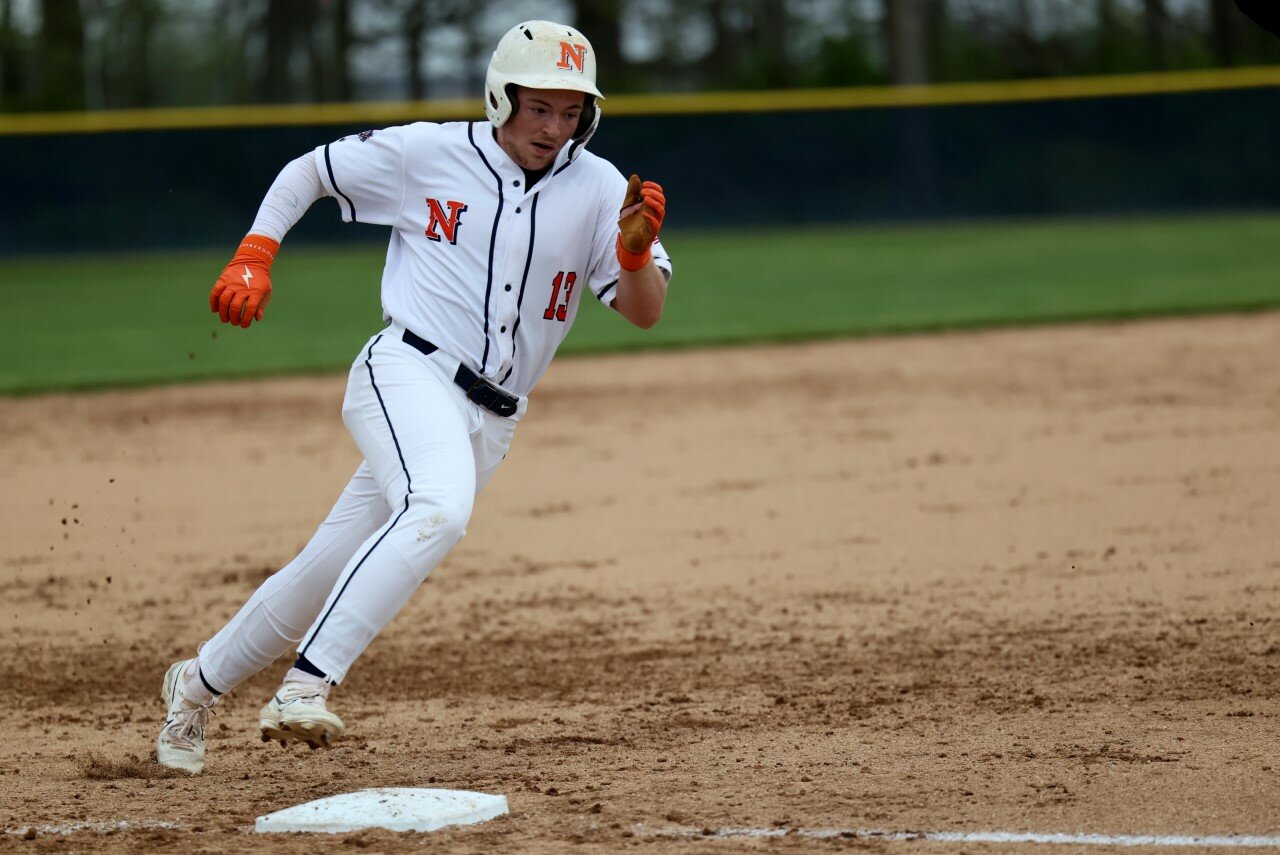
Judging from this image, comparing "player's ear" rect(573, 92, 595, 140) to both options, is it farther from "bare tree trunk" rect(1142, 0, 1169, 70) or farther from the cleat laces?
"bare tree trunk" rect(1142, 0, 1169, 70)

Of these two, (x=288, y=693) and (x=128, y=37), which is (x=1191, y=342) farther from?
(x=128, y=37)

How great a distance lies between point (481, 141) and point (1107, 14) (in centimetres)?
2996

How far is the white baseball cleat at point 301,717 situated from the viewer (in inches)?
134

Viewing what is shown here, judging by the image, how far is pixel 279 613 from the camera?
3.97m

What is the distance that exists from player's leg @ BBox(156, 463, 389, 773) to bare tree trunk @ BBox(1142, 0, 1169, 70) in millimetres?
28775

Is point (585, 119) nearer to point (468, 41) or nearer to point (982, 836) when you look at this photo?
point (982, 836)

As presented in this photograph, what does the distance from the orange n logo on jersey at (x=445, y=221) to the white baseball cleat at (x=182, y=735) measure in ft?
4.07

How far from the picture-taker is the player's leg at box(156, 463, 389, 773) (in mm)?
3959

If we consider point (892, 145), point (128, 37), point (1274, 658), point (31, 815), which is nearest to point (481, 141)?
point (31, 815)

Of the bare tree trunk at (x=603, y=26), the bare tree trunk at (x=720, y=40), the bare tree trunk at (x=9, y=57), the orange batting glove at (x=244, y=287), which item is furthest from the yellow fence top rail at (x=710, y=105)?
the orange batting glove at (x=244, y=287)

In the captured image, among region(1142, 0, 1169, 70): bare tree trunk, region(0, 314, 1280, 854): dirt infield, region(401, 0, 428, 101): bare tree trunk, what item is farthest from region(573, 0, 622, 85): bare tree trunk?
region(0, 314, 1280, 854): dirt infield

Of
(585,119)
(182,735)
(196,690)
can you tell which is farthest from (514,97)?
(182,735)

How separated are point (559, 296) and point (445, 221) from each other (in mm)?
326

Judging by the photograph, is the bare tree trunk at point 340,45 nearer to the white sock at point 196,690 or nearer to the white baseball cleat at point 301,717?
the white sock at point 196,690
